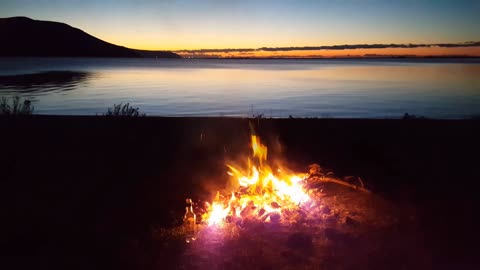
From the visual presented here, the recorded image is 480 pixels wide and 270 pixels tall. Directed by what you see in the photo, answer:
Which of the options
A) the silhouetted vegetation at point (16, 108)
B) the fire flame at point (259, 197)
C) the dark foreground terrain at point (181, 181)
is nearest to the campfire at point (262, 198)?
the fire flame at point (259, 197)

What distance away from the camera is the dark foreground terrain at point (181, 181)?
5520 millimetres

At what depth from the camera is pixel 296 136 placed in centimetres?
1264

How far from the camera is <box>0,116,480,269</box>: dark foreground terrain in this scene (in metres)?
5.52

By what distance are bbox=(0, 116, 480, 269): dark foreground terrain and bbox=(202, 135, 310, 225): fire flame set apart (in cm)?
68

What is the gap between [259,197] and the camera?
705cm

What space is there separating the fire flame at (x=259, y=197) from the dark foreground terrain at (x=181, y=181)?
678mm

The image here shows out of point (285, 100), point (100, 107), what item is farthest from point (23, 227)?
point (285, 100)

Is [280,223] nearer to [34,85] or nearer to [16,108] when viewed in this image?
[16,108]

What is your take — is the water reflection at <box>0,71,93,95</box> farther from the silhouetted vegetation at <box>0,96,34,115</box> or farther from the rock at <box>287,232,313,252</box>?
the rock at <box>287,232,313,252</box>

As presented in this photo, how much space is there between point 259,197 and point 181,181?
2181 millimetres

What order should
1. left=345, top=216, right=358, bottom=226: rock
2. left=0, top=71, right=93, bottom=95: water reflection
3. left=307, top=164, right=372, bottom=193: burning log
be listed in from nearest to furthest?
left=345, top=216, right=358, bottom=226: rock
left=307, top=164, right=372, bottom=193: burning log
left=0, top=71, right=93, bottom=95: water reflection

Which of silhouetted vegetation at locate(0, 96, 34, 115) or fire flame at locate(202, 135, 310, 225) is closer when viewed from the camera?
fire flame at locate(202, 135, 310, 225)

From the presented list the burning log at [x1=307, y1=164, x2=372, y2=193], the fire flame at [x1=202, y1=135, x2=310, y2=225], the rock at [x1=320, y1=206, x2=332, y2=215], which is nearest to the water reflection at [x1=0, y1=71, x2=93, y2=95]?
the fire flame at [x1=202, y1=135, x2=310, y2=225]

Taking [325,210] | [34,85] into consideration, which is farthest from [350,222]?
[34,85]
